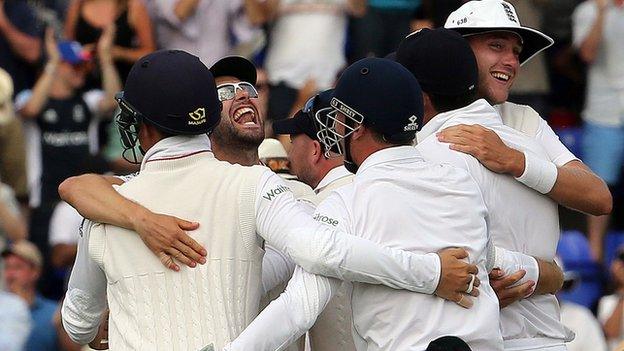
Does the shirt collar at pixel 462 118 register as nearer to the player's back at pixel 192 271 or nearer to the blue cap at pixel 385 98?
the blue cap at pixel 385 98

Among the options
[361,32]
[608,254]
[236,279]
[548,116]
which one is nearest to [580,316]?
[608,254]

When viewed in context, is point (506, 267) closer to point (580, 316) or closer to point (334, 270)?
point (334, 270)

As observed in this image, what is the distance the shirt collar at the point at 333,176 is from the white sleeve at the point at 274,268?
21.1 inches

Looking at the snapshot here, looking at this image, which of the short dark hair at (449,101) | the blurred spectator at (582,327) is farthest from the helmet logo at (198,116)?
the blurred spectator at (582,327)

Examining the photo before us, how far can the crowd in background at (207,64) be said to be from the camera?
469 inches

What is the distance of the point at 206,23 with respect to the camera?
1209cm

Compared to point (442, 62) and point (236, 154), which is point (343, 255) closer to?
point (442, 62)

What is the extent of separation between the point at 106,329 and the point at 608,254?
6347 mm

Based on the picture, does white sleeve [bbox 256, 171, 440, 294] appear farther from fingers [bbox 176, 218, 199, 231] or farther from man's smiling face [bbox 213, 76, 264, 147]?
man's smiling face [bbox 213, 76, 264, 147]

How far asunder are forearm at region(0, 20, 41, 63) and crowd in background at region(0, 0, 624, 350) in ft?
0.03

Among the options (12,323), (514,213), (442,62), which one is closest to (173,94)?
(442,62)

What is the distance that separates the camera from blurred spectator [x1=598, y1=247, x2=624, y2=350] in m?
11.2

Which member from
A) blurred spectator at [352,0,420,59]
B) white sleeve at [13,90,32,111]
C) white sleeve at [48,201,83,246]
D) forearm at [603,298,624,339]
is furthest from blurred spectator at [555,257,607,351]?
white sleeve at [13,90,32,111]

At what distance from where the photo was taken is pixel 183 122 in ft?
18.6
